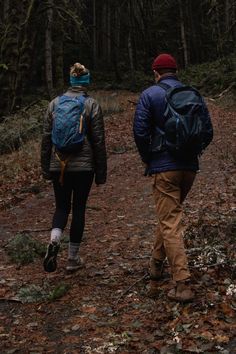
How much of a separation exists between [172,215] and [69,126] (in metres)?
1.50

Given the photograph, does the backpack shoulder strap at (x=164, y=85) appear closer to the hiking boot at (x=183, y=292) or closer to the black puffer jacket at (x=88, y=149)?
the black puffer jacket at (x=88, y=149)

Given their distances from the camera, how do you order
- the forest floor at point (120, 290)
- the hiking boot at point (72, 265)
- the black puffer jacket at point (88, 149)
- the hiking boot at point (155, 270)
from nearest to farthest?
1. the forest floor at point (120, 290)
2. the hiking boot at point (155, 270)
3. the black puffer jacket at point (88, 149)
4. the hiking boot at point (72, 265)

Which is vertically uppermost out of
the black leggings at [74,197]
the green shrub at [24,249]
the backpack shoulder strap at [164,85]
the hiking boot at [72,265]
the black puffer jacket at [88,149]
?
the backpack shoulder strap at [164,85]

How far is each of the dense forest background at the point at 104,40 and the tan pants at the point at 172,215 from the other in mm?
11118

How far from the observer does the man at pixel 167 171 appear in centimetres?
488

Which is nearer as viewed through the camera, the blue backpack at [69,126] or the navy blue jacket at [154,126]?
the navy blue jacket at [154,126]

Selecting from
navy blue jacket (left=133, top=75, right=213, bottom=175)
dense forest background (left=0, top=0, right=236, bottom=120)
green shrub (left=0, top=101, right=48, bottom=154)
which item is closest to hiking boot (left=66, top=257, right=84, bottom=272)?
navy blue jacket (left=133, top=75, right=213, bottom=175)

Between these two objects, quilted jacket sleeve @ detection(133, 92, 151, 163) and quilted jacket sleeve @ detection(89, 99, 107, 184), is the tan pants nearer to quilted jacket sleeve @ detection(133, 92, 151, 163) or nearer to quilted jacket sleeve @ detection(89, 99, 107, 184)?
quilted jacket sleeve @ detection(133, 92, 151, 163)

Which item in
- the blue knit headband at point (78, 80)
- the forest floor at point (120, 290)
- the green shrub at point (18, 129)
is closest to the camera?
the forest floor at point (120, 290)

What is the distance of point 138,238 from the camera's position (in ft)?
24.6

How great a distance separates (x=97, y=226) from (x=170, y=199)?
12.0 feet

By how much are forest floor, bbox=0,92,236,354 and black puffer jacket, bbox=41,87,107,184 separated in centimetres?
124

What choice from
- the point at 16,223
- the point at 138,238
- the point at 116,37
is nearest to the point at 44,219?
the point at 16,223

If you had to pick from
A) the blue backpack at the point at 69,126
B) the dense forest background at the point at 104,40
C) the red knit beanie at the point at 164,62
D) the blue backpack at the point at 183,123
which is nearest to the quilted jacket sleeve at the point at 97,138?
the blue backpack at the point at 69,126
